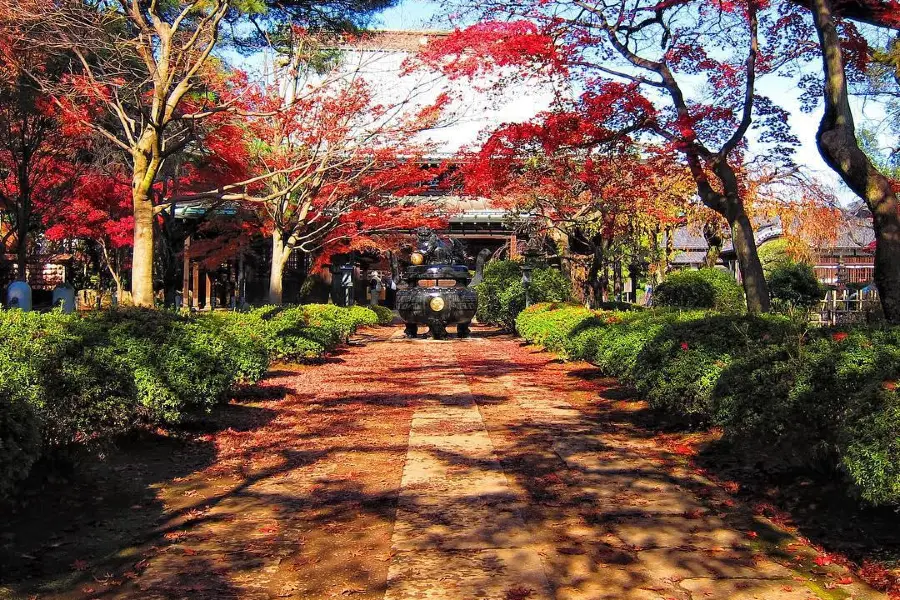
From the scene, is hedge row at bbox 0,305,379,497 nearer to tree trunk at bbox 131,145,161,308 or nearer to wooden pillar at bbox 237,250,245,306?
tree trunk at bbox 131,145,161,308

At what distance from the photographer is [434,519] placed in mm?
5035

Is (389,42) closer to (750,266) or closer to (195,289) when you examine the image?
(750,266)

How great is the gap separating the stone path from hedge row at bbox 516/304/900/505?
547 mm

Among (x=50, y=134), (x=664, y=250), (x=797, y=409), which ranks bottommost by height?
(x=797, y=409)

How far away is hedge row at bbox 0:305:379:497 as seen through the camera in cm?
448

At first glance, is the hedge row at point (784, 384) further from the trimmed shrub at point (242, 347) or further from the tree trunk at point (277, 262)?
the tree trunk at point (277, 262)

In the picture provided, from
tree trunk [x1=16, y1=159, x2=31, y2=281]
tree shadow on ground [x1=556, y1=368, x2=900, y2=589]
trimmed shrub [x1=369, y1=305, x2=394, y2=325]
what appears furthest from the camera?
trimmed shrub [x1=369, y1=305, x2=394, y2=325]

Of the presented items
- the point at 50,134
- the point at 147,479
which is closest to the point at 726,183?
the point at 147,479

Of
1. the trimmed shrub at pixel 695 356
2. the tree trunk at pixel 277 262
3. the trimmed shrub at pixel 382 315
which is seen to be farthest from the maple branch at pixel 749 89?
the trimmed shrub at pixel 382 315

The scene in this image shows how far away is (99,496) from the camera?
5629mm

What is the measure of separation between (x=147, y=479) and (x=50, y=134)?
44.9 feet

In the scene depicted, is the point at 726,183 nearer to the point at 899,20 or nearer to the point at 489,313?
the point at 899,20

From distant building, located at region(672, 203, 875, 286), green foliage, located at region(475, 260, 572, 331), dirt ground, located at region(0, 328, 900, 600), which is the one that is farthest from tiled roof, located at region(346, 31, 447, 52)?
distant building, located at region(672, 203, 875, 286)

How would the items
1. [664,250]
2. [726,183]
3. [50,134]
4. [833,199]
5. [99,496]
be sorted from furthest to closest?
[664,250], [833,199], [50,134], [726,183], [99,496]
